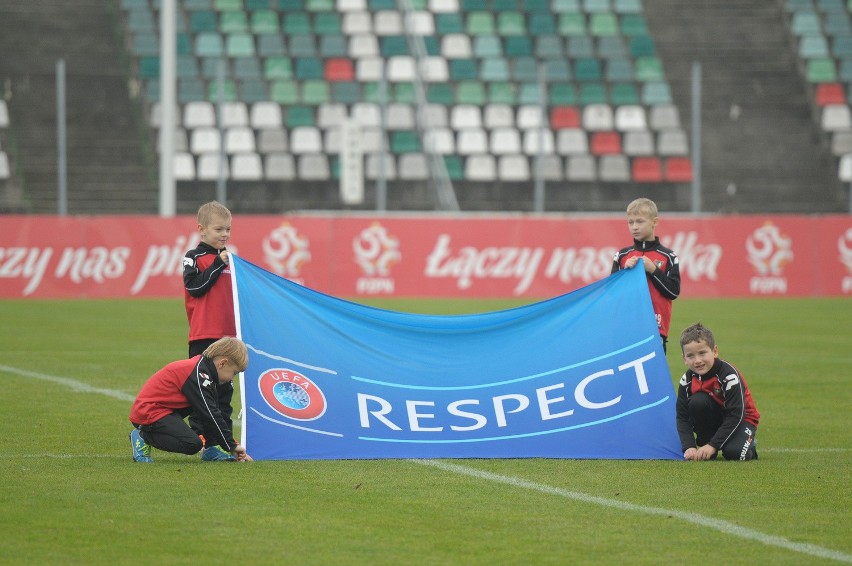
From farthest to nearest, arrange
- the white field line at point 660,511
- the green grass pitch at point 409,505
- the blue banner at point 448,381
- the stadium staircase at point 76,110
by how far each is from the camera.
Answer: the stadium staircase at point 76,110 < the blue banner at point 448,381 < the white field line at point 660,511 < the green grass pitch at point 409,505

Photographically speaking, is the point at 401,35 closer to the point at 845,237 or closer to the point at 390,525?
the point at 845,237

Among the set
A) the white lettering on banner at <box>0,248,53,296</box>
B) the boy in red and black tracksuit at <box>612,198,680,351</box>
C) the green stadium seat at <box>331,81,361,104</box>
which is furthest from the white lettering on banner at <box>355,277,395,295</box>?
the boy in red and black tracksuit at <box>612,198,680,351</box>

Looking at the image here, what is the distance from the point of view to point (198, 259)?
9.12 meters

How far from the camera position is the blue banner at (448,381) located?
875 cm

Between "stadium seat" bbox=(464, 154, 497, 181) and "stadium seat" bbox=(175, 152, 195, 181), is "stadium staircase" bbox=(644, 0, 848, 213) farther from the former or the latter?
"stadium seat" bbox=(175, 152, 195, 181)

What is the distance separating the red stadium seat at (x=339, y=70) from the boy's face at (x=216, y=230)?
26069 mm

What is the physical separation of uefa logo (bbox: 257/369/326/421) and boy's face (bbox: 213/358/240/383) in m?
0.36

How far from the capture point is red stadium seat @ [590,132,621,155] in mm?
34406

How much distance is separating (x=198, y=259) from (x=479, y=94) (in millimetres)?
26413

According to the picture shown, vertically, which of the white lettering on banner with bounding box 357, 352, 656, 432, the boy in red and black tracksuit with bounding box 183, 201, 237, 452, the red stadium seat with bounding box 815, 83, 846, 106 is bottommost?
the white lettering on banner with bounding box 357, 352, 656, 432

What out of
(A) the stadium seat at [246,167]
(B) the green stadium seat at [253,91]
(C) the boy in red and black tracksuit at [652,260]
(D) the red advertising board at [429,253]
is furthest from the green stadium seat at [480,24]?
(C) the boy in red and black tracksuit at [652,260]

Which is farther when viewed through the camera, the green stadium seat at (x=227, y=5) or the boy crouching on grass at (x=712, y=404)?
the green stadium seat at (x=227, y=5)

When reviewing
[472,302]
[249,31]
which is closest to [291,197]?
[249,31]

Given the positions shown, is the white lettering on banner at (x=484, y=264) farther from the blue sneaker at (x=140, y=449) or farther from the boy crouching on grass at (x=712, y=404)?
the blue sneaker at (x=140, y=449)
